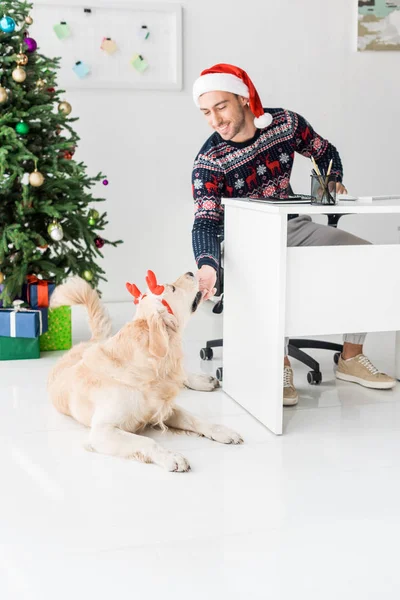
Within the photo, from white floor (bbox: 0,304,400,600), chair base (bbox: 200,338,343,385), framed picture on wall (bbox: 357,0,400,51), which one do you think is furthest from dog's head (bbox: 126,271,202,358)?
framed picture on wall (bbox: 357,0,400,51)

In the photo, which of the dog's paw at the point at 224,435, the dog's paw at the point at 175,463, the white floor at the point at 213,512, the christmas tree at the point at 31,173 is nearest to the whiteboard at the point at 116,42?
the christmas tree at the point at 31,173

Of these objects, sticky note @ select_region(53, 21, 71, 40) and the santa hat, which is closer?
the santa hat

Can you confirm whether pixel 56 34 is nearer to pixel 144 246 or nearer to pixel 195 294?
pixel 144 246

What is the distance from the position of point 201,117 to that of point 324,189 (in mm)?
2416

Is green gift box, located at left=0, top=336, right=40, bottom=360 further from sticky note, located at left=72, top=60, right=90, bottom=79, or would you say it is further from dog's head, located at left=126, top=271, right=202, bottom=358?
sticky note, located at left=72, top=60, right=90, bottom=79

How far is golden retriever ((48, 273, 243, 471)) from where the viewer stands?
2.12 meters

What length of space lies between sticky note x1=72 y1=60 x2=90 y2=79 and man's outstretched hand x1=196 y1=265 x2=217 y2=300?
88.8 inches

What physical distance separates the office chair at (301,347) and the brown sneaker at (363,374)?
115mm

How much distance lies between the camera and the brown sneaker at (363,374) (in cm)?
280

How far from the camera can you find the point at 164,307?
2129 millimetres

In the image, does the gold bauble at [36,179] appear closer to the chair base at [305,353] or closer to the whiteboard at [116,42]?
the chair base at [305,353]

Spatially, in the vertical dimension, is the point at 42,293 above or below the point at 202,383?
above

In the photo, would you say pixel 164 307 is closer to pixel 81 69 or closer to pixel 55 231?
pixel 55 231

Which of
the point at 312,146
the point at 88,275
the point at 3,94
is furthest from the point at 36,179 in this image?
the point at 312,146
